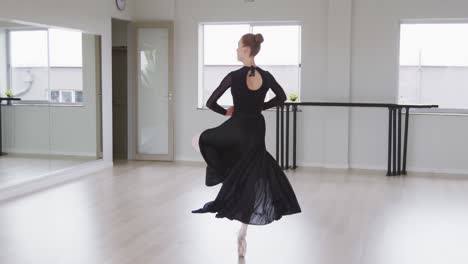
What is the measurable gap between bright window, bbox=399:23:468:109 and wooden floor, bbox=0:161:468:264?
1.40 meters

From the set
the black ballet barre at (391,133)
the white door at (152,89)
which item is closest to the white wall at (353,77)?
the black ballet barre at (391,133)

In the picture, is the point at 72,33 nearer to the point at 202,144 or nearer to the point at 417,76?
the point at 202,144

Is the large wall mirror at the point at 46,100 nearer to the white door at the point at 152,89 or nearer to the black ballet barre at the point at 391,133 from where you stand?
the white door at the point at 152,89

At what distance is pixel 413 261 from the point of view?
12.3ft

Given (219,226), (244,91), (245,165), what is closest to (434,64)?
(219,226)

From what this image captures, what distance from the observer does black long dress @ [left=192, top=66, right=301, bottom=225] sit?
3.65m

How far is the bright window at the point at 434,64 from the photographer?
302 inches

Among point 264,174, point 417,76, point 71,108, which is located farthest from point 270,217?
point 417,76

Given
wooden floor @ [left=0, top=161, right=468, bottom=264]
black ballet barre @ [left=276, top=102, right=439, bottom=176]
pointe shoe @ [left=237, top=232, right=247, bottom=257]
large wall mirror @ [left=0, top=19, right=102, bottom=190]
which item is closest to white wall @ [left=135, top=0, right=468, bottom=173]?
black ballet barre @ [left=276, top=102, right=439, bottom=176]

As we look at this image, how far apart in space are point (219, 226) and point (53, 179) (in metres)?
2.69

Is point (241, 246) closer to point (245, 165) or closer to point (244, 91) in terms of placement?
point (245, 165)

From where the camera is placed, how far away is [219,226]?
4691 mm

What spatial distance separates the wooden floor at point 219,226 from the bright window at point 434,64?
140 cm

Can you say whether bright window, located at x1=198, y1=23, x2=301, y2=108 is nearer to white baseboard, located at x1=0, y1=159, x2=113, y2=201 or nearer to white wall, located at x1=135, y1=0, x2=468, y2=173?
white wall, located at x1=135, y1=0, x2=468, y2=173
